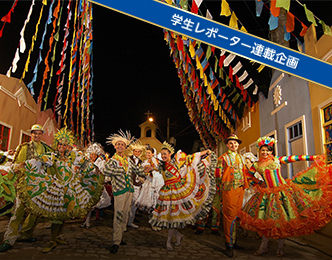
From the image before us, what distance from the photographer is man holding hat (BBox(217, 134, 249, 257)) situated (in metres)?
4.28

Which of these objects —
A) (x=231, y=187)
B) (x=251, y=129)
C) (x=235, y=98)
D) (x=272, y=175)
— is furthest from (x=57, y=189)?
(x=251, y=129)

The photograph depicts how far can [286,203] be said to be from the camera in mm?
4086

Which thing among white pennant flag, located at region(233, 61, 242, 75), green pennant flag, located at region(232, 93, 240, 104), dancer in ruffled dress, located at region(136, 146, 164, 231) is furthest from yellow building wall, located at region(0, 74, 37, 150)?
green pennant flag, located at region(232, 93, 240, 104)

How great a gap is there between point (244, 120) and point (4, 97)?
1101cm

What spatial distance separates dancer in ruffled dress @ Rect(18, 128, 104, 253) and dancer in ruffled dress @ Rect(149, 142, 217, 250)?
4.26 feet

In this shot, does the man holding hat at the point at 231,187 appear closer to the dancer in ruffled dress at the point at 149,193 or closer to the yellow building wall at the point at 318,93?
the yellow building wall at the point at 318,93

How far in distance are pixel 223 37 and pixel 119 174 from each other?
2.85 m

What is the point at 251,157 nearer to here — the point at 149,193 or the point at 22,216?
the point at 149,193

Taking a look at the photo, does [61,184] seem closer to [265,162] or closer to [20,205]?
[20,205]

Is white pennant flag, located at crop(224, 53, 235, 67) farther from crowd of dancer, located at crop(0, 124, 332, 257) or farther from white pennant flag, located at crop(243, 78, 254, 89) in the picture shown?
crowd of dancer, located at crop(0, 124, 332, 257)

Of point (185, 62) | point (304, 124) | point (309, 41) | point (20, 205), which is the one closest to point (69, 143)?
point (20, 205)

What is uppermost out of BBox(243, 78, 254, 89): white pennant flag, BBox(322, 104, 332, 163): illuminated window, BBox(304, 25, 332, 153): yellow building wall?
BBox(243, 78, 254, 89): white pennant flag

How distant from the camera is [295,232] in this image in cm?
389

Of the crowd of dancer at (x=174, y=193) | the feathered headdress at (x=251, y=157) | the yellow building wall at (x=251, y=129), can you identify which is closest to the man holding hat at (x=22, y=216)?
the crowd of dancer at (x=174, y=193)
